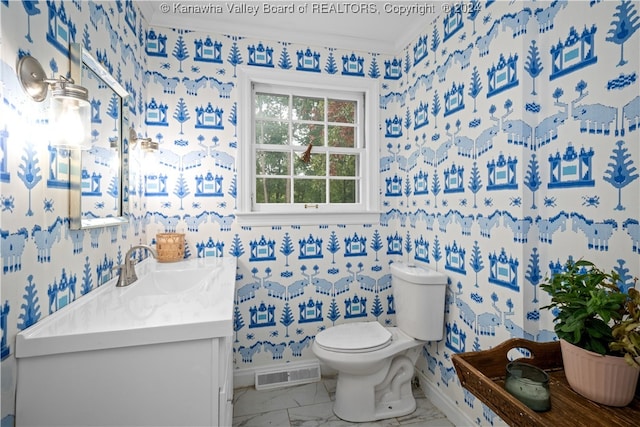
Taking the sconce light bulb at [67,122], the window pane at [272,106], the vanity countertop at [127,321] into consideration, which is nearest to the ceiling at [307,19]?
the window pane at [272,106]

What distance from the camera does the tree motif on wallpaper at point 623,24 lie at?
1042 mm

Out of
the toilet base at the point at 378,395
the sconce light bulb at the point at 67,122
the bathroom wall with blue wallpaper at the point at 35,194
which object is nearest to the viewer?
the bathroom wall with blue wallpaper at the point at 35,194

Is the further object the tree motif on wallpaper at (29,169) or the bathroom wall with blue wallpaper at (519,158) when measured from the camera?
the bathroom wall with blue wallpaper at (519,158)

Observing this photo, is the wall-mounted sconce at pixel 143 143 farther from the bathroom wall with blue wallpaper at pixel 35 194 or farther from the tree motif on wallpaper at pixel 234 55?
the tree motif on wallpaper at pixel 234 55

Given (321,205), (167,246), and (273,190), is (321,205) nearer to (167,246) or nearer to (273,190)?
(273,190)

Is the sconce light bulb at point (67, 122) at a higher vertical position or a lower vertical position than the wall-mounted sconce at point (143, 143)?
lower

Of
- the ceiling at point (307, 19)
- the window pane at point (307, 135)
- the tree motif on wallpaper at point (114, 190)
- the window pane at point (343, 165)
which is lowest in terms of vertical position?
the tree motif on wallpaper at point (114, 190)

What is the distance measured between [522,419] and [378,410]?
1.34 metres

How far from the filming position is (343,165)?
250 centimetres

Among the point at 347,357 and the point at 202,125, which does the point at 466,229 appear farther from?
the point at 202,125

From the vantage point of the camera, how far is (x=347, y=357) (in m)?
1.77

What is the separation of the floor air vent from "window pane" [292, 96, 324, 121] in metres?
1.81

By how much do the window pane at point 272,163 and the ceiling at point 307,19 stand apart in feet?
2.58

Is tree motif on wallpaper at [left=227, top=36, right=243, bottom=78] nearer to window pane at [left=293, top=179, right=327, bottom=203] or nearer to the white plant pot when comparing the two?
window pane at [left=293, top=179, right=327, bottom=203]
